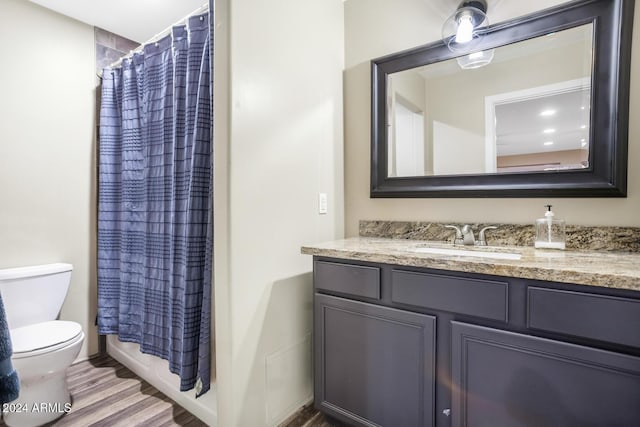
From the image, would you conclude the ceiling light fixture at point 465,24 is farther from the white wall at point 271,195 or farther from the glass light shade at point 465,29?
the white wall at point 271,195

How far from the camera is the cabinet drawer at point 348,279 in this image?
1345 mm

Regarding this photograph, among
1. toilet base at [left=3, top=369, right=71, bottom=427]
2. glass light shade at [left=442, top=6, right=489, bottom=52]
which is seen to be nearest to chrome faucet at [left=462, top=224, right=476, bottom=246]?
glass light shade at [left=442, top=6, right=489, bottom=52]

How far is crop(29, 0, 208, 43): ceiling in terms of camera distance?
2008 millimetres

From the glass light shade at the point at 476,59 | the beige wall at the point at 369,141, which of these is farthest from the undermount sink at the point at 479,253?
the glass light shade at the point at 476,59

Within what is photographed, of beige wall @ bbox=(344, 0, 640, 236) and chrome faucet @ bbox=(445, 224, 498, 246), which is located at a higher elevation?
beige wall @ bbox=(344, 0, 640, 236)

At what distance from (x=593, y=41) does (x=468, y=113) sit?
0.53 metres

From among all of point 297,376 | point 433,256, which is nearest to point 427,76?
point 433,256

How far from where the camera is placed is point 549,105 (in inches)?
55.8

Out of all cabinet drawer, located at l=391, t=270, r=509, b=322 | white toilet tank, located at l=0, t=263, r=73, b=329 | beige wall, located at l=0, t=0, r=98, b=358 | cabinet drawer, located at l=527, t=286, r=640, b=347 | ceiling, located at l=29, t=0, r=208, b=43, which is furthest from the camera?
ceiling, located at l=29, t=0, r=208, b=43

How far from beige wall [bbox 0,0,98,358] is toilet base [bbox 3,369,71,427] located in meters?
0.63

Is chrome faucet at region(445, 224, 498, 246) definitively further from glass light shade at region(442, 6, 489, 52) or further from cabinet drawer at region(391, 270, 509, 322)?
glass light shade at region(442, 6, 489, 52)

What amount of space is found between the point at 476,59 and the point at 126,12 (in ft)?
7.37

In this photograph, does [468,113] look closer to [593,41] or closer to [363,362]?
[593,41]

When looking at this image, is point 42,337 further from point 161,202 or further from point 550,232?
point 550,232
